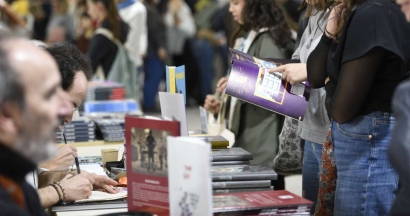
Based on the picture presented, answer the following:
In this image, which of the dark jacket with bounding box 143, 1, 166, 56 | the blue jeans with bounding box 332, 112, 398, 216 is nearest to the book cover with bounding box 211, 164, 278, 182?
the blue jeans with bounding box 332, 112, 398, 216

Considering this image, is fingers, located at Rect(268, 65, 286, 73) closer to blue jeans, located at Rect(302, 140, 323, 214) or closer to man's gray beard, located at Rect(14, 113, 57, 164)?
blue jeans, located at Rect(302, 140, 323, 214)

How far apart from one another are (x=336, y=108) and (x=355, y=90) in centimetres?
12

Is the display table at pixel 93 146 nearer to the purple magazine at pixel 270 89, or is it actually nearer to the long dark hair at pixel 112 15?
the purple magazine at pixel 270 89

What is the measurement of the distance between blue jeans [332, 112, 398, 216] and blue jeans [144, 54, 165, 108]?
7800mm

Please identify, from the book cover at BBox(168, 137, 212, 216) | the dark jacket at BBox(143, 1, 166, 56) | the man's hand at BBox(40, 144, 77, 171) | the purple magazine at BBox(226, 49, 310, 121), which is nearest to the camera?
the book cover at BBox(168, 137, 212, 216)

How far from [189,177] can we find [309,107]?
1404 millimetres

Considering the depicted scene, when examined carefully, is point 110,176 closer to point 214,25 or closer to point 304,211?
point 304,211

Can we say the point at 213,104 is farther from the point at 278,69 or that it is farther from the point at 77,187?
the point at 77,187

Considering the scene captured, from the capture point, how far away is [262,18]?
14.4 feet

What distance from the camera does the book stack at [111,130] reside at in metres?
4.29

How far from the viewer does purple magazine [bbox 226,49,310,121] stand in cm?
321

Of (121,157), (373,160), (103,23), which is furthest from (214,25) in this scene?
(373,160)

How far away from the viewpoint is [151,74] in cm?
1041

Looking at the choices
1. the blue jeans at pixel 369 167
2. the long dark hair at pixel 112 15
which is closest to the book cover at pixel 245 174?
the blue jeans at pixel 369 167
